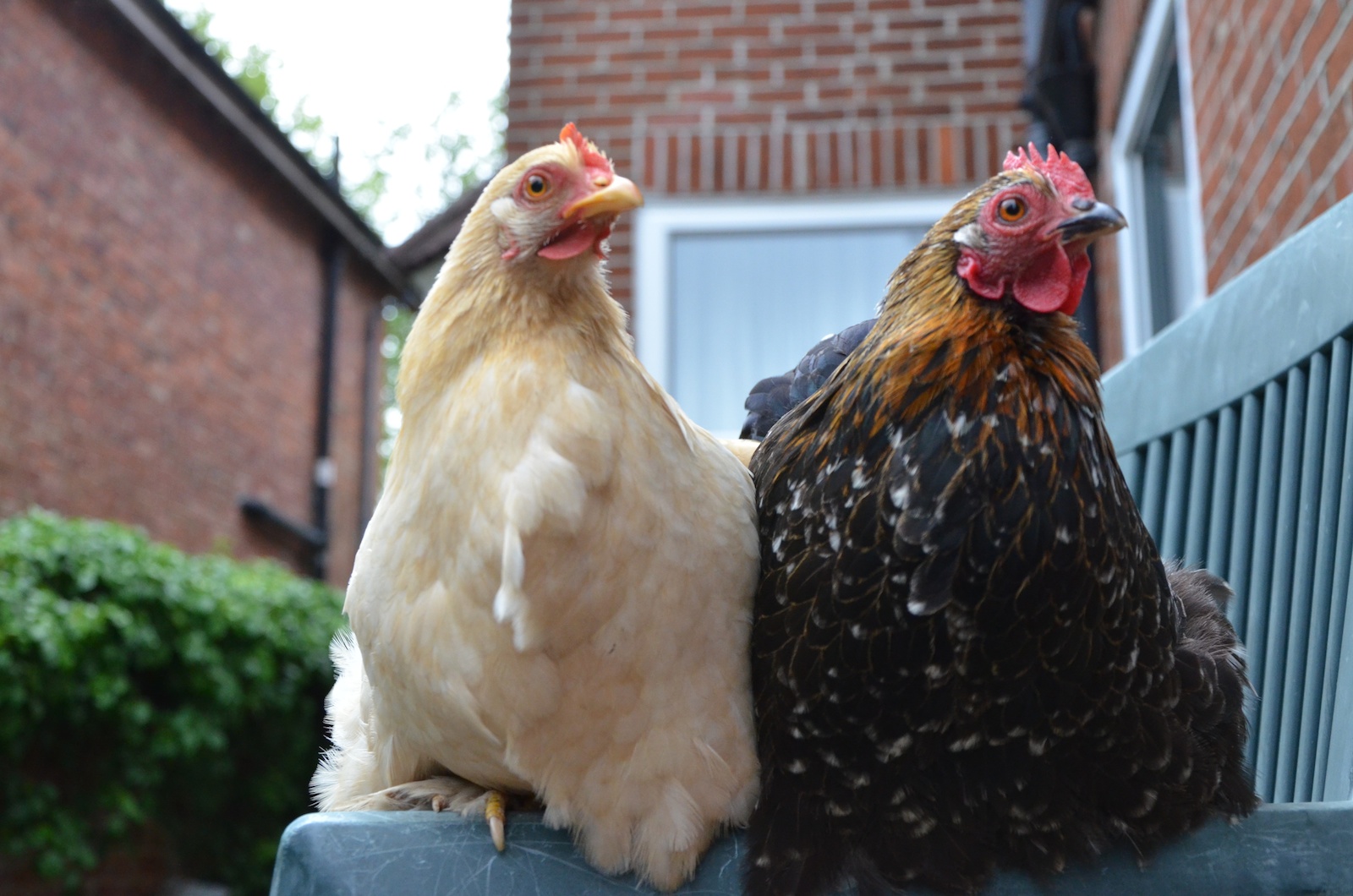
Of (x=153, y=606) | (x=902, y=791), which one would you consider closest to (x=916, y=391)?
(x=902, y=791)

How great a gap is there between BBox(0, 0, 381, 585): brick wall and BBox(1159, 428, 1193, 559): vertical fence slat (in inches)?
270

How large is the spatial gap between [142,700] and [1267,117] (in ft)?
18.4

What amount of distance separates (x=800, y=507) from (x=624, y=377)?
0.96 ft

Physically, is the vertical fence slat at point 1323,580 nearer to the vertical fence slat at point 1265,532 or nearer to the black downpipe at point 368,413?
the vertical fence slat at point 1265,532

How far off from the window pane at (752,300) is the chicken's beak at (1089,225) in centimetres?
372

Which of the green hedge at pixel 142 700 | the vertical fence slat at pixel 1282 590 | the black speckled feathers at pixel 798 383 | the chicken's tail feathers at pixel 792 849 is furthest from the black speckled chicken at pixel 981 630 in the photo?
the green hedge at pixel 142 700

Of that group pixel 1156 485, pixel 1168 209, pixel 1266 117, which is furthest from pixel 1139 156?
pixel 1156 485

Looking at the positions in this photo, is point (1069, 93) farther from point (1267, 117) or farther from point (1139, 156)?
point (1267, 117)

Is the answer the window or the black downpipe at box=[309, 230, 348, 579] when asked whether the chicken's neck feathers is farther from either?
Result: the black downpipe at box=[309, 230, 348, 579]

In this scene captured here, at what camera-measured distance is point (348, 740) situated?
1914 mm

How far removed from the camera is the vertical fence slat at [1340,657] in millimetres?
1471

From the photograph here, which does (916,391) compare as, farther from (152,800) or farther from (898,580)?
(152,800)

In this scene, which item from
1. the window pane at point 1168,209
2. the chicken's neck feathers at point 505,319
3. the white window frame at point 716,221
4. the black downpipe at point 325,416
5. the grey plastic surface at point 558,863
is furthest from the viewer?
the black downpipe at point 325,416

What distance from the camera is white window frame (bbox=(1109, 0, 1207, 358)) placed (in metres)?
3.64
